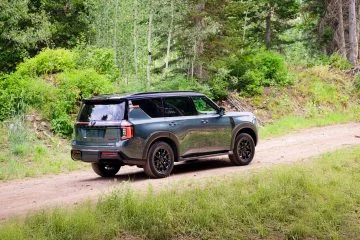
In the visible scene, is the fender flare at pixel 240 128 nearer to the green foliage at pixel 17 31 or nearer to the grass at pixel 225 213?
the grass at pixel 225 213

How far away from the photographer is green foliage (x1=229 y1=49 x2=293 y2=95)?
23.3 meters

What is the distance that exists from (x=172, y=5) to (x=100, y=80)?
5420 mm

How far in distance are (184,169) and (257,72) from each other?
11.4 m

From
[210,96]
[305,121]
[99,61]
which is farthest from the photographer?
[305,121]

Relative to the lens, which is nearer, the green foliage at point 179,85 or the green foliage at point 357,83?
the green foliage at point 179,85

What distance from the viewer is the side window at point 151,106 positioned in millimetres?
11781

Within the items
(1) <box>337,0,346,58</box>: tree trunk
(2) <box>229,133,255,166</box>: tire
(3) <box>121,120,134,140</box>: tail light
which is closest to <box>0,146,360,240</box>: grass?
(3) <box>121,120,134,140</box>: tail light

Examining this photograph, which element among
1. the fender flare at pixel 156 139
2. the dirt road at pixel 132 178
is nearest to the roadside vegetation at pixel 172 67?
the dirt road at pixel 132 178

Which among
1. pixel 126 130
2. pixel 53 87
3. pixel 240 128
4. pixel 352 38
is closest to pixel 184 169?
pixel 240 128

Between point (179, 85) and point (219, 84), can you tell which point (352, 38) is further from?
point (179, 85)

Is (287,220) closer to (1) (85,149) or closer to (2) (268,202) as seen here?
(2) (268,202)

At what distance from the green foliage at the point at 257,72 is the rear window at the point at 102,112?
11873 mm

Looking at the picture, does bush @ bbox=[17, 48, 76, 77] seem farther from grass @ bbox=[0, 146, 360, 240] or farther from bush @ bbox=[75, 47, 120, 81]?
grass @ bbox=[0, 146, 360, 240]

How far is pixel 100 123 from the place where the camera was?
11672mm
